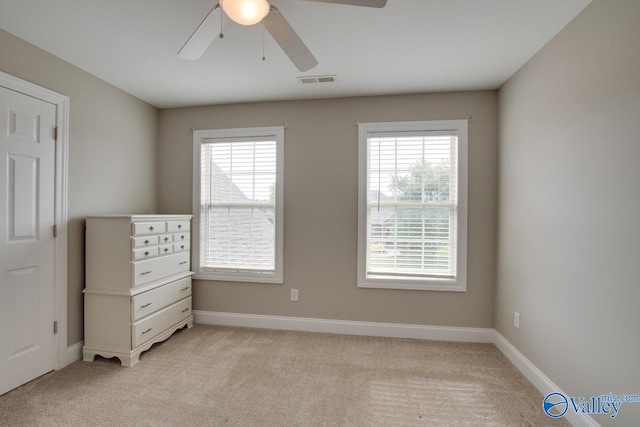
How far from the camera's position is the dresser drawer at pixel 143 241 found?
236 cm

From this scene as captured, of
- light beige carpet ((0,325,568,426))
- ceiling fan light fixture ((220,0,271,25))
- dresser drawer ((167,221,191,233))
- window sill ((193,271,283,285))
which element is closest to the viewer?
ceiling fan light fixture ((220,0,271,25))

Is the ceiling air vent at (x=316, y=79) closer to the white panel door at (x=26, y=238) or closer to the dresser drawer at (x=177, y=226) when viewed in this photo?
the dresser drawer at (x=177, y=226)

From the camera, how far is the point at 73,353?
2393 mm

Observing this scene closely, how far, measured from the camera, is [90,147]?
254 centimetres

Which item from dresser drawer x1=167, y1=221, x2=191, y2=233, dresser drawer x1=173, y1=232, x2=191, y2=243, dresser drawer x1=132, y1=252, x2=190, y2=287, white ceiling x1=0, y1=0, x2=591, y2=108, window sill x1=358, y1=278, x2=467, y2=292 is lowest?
window sill x1=358, y1=278, x2=467, y2=292

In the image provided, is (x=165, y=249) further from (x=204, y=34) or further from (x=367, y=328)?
(x=367, y=328)

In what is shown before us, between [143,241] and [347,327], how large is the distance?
6.88 ft

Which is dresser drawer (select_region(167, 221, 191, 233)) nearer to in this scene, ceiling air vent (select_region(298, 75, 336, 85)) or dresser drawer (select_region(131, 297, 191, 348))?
dresser drawer (select_region(131, 297, 191, 348))

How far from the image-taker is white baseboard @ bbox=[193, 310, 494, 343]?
283 cm

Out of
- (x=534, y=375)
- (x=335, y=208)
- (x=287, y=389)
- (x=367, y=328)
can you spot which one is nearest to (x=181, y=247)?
(x=335, y=208)

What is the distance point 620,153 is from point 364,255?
6.52 feet

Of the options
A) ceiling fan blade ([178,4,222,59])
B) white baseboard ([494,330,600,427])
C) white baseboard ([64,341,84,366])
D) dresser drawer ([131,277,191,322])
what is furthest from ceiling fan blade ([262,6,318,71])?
white baseboard ([64,341,84,366])

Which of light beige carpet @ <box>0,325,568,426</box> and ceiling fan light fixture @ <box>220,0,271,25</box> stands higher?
ceiling fan light fixture @ <box>220,0,271,25</box>

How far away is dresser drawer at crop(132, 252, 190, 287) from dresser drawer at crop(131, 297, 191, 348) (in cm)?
32
